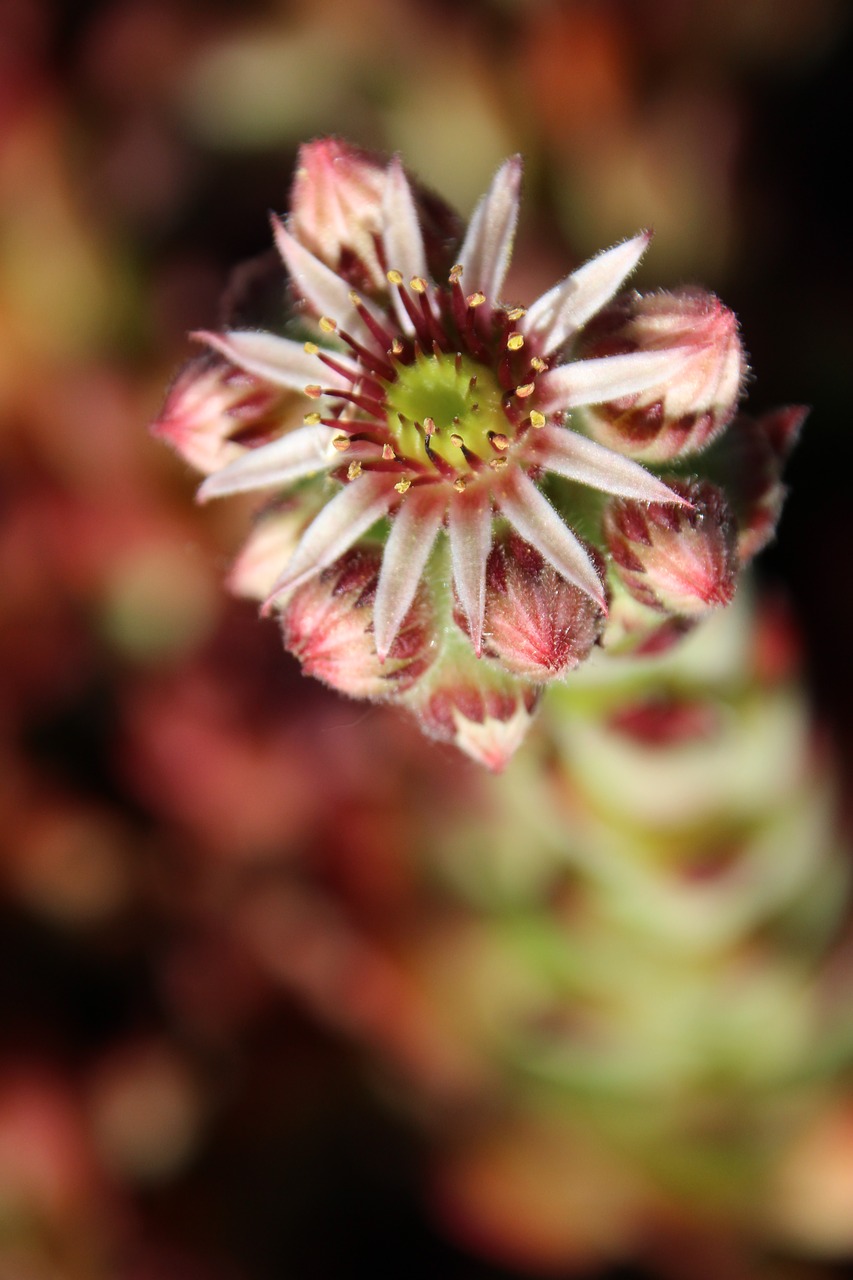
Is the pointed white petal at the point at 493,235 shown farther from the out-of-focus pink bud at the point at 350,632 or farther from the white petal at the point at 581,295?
the out-of-focus pink bud at the point at 350,632

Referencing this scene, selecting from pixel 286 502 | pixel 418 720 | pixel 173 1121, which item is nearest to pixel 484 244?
pixel 286 502

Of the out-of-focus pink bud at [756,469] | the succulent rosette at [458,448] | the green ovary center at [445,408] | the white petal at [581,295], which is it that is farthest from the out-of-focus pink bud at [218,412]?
the out-of-focus pink bud at [756,469]

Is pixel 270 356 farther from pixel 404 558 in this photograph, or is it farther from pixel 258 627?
pixel 258 627

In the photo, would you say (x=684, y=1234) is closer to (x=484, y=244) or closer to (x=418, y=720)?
(x=418, y=720)

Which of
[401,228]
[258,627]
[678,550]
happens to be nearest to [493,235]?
[401,228]

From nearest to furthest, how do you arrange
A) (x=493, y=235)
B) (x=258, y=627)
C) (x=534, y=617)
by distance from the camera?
(x=534, y=617)
(x=493, y=235)
(x=258, y=627)
